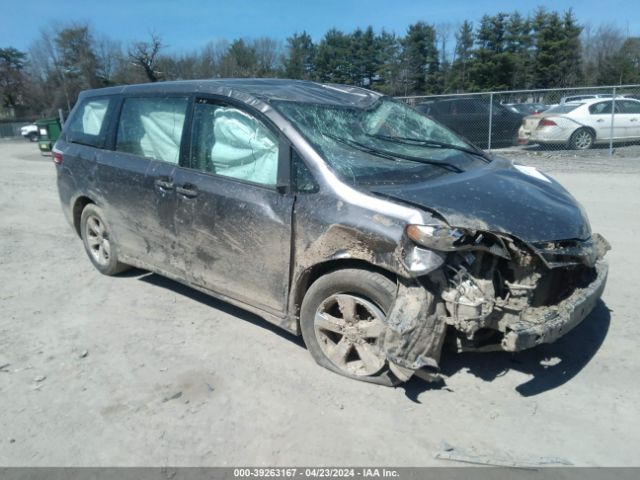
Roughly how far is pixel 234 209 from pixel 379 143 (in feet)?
3.95

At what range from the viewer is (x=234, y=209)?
12.0 feet

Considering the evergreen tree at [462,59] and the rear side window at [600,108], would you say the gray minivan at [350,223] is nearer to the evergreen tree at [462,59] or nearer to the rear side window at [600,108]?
the rear side window at [600,108]

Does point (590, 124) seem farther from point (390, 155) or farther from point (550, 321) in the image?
point (550, 321)

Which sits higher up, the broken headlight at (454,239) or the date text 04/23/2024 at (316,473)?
the broken headlight at (454,239)

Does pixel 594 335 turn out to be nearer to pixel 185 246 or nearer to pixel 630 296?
pixel 630 296

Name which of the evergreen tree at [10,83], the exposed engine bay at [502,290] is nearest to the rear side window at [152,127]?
the exposed engine bay at [502,290]

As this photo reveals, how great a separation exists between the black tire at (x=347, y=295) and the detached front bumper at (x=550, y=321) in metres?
0.71

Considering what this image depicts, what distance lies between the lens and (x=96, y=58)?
189ft

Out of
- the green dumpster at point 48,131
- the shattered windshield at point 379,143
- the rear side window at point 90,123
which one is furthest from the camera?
the green dumpster at point 48,131

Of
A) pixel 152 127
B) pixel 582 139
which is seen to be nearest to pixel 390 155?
pixel 152 127

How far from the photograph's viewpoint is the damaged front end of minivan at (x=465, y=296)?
283cm

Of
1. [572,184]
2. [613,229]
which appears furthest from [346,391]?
[572,184]

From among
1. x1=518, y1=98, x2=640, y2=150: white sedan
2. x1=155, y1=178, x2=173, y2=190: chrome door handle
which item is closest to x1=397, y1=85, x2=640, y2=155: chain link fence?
x1=518, y1=98, x2=640, y2=150: white sedan

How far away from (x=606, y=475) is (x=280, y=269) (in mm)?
2160
